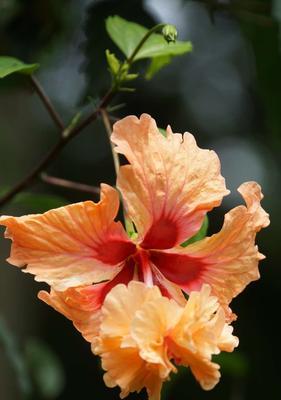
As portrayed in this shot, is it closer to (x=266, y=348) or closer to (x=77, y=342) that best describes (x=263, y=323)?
(x=266, y=348)

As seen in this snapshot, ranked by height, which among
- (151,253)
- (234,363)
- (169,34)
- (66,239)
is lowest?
(234,363)

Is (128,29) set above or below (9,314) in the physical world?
above

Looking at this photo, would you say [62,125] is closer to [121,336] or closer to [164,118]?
[121,336]

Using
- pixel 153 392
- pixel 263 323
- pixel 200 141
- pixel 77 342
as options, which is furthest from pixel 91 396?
pixel 153 392

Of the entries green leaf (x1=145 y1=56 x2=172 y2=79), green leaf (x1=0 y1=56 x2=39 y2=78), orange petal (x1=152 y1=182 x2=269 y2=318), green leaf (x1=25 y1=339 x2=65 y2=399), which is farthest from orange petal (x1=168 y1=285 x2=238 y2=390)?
green leaf (x1=25 y1=339 x2=65 y2=399)

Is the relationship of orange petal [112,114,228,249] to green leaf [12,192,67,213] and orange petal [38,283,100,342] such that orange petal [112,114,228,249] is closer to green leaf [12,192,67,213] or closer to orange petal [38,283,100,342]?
orange petal [38,283,100,342]

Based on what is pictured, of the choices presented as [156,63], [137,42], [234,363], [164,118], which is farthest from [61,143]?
[164,118]

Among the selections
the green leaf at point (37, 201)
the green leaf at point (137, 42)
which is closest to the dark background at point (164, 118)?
the green leaf at point (37, 201)
